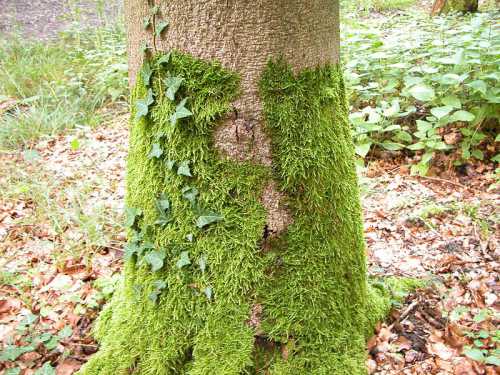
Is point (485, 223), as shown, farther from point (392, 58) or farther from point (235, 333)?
point (392, 58)

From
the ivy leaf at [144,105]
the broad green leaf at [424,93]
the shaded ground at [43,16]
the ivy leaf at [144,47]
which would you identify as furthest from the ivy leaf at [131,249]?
the shaded ground at [43,16]

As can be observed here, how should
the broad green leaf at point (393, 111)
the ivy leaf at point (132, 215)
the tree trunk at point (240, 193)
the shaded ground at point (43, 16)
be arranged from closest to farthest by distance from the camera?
1. the tree trunk at point (240, 193)
2. the ivy leaf at point (132, 215)
3. the broad green leaf at point (393, 111)
4. the shaded ground at point (43, 16)

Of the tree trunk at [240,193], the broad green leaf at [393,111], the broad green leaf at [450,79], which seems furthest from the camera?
the broad green leaf at [393,111]

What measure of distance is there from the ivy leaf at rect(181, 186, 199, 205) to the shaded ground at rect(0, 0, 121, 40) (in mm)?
8711

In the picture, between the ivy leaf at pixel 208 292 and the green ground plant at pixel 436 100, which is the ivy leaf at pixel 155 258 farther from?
the green ground plant at pixel 436 100

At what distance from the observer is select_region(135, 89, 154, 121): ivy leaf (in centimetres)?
147

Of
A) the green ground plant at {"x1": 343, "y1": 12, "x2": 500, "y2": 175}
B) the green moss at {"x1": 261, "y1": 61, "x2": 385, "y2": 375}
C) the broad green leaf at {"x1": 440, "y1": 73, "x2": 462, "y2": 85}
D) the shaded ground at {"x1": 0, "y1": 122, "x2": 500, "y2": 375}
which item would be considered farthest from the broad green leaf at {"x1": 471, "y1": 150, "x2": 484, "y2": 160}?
the green moss at {"x1": 261, "y1": 61, "x2": 385, "y2": 375}

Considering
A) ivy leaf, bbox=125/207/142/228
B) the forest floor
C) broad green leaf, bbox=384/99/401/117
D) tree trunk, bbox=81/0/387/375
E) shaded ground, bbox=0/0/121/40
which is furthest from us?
shaded ground, bbox=0/0/121/40

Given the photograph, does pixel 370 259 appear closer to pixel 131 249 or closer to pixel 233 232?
pixel 233 232

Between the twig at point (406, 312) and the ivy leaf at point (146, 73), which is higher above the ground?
the ivy leaf at point (146, 73)

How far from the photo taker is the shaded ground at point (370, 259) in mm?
1921

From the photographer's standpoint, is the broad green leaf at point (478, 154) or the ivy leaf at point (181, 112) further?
the broad green leaf at point (478, 154)

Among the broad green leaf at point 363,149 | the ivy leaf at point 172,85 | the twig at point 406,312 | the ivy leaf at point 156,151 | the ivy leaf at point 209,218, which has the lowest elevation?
the twig at point 406,312

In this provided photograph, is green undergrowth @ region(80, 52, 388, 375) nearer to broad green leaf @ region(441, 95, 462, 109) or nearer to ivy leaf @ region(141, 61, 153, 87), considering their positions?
A: ivy leaf @ region(141, 61, 153, 87)
